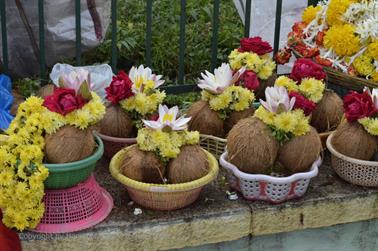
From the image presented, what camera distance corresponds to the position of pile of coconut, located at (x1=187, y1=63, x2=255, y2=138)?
269 cm

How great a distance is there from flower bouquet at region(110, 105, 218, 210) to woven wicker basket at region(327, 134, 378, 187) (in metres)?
0.52

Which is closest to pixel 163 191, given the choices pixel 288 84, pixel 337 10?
pixel 288 84

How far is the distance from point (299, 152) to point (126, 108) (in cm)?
69

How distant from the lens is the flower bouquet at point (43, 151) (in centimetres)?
221

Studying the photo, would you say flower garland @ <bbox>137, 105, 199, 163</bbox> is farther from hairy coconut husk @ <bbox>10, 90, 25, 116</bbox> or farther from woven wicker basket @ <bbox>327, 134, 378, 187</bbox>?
hairy coconut husk @ <bbox>10, 90, 25, 116</bbox>

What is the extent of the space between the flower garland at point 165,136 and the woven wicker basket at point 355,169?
0.59m

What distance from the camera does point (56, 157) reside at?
2258 mm

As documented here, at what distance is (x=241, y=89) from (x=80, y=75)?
0.65 metres

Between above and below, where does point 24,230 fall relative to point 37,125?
below

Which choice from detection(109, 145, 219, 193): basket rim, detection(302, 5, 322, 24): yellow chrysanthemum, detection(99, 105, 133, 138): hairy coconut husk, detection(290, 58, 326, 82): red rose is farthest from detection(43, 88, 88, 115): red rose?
detection(302, 5, 322, 24): yellow chrysanthemum

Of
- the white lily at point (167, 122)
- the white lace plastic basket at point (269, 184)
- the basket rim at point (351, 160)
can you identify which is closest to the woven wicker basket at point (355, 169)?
the basket rim at point (351, 160)

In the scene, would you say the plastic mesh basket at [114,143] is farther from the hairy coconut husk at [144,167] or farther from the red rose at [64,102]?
the red rose at [64,102]

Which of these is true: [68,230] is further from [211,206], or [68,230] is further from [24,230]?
[211,206]

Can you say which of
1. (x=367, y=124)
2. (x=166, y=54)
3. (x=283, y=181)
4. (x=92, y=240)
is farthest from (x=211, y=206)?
(x=166, y=54)
